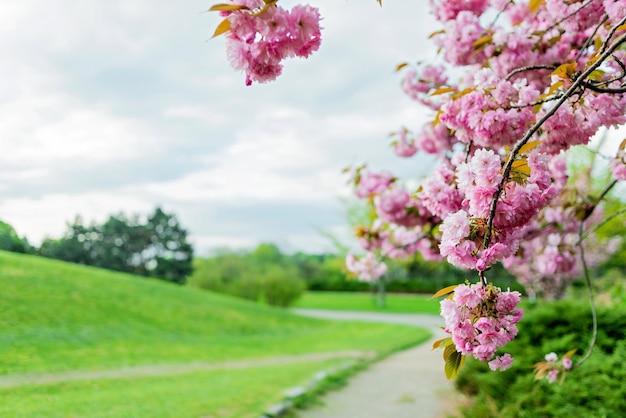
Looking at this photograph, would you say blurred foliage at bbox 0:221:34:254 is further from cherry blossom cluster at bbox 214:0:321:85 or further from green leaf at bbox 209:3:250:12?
green leaf at bbox 209:3:250:12

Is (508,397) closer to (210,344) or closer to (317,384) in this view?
(317,384)

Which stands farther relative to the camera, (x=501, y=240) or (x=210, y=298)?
(x=210, y=298)

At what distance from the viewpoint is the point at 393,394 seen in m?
6.73

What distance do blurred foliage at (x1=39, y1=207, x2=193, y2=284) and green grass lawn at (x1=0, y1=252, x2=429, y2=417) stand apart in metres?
2.95

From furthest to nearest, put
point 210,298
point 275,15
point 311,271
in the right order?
point 311,271 → point 210,298 → point 275,15

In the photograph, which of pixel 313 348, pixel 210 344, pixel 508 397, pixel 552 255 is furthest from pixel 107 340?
pixel 552 255

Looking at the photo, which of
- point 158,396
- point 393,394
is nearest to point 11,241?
point 158,396

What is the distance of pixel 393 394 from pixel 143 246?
74.7ft

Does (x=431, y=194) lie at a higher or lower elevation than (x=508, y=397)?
higher

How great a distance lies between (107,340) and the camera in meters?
10.5

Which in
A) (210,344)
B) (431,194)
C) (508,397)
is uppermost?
(431,194)

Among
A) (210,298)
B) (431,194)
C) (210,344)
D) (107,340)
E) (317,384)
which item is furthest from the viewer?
(210,298)

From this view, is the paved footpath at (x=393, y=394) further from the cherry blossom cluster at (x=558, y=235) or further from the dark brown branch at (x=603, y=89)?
the dark brown branch at (x=603, y=89)

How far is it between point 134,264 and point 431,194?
2470cm
